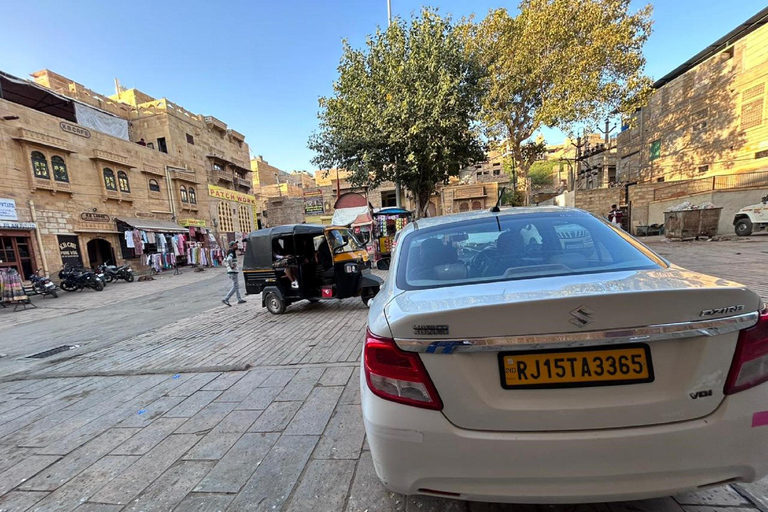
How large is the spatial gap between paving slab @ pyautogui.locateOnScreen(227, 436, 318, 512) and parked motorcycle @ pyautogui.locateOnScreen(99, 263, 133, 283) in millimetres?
19446

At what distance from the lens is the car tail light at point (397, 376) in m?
1.25

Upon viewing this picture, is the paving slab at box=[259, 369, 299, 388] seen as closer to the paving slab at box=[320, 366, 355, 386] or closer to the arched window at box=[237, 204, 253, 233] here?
the paving slab at box=[320, 366, 355, 386]

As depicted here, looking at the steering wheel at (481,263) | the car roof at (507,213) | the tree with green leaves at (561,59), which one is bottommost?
the steering wheel at (481,263)

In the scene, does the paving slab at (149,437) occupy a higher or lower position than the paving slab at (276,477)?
lower

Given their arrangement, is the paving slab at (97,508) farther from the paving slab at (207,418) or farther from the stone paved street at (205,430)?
the paving slab at (207,418)

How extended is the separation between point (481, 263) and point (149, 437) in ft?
9.57

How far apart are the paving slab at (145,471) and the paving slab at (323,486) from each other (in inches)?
40.3

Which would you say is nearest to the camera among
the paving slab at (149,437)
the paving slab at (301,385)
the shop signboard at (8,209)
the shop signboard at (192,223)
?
the paving slab at (149,437)

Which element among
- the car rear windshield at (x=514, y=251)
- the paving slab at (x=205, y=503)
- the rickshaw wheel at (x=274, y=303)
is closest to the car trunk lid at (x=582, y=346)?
the car rear windshield at (x=514, y=251)

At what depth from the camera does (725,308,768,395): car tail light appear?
3.80 ft

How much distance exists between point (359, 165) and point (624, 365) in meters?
13.4

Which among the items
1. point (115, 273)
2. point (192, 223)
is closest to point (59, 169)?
point (115, 273)

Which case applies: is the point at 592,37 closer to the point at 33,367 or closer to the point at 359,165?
the point at 359,165

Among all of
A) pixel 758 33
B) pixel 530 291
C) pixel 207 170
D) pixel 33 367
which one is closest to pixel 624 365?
pixel 530 291
